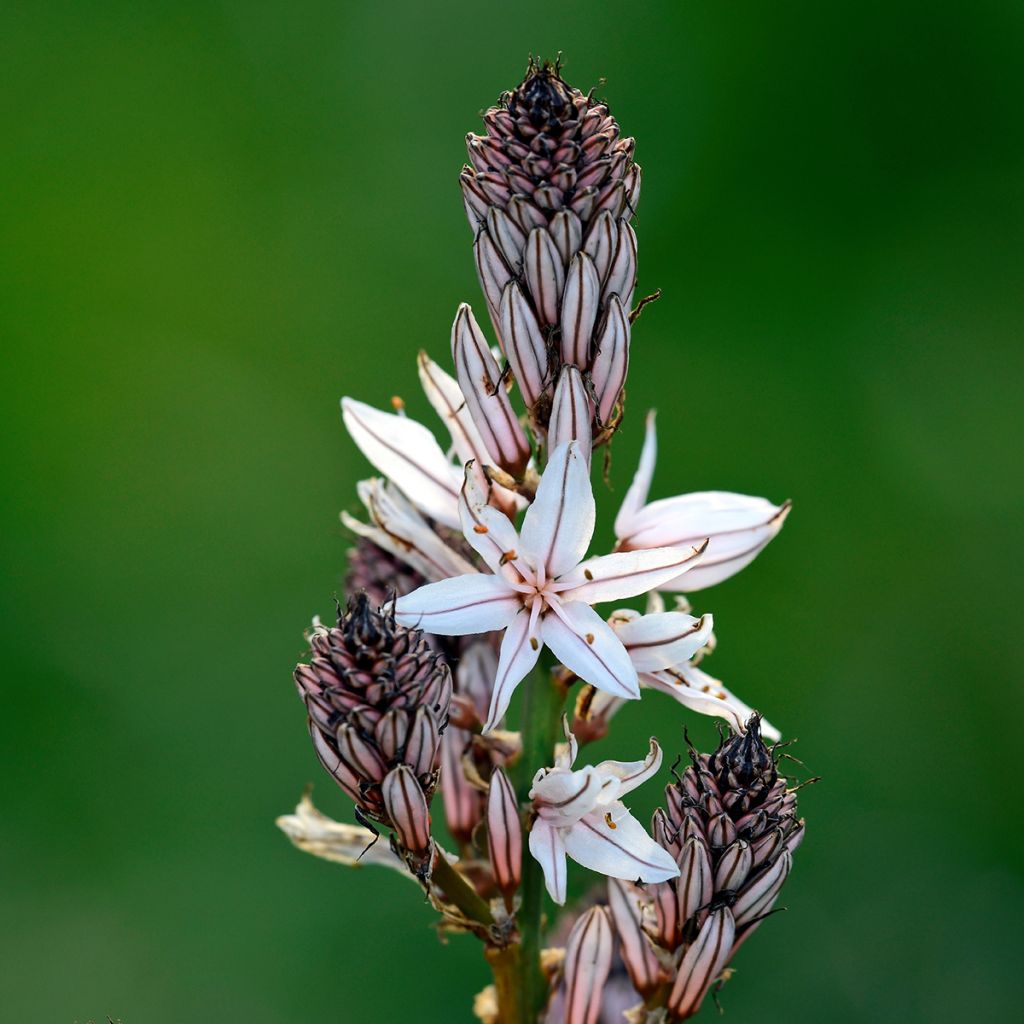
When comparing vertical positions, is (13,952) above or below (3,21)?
below

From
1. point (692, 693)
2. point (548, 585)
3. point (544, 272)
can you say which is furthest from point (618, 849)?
point (544, 272)

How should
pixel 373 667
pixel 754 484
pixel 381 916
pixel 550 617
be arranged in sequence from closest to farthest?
pixel 373 667 < pixel 550 617 < pixel 381 916 < pixel 754 484

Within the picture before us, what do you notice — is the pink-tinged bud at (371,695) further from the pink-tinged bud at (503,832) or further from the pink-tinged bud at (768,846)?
the pink-tinged bud at (768,846)

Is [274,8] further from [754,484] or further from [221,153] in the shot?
[754,484]

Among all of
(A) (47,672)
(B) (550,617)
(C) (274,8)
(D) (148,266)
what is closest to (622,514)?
(B) (550,617)

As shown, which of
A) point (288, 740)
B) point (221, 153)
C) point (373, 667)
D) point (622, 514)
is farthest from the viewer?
point (221, 153)

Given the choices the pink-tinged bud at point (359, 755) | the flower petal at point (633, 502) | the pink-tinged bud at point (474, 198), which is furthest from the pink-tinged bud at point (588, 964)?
the pink-tinged bud at point (474, 198)
